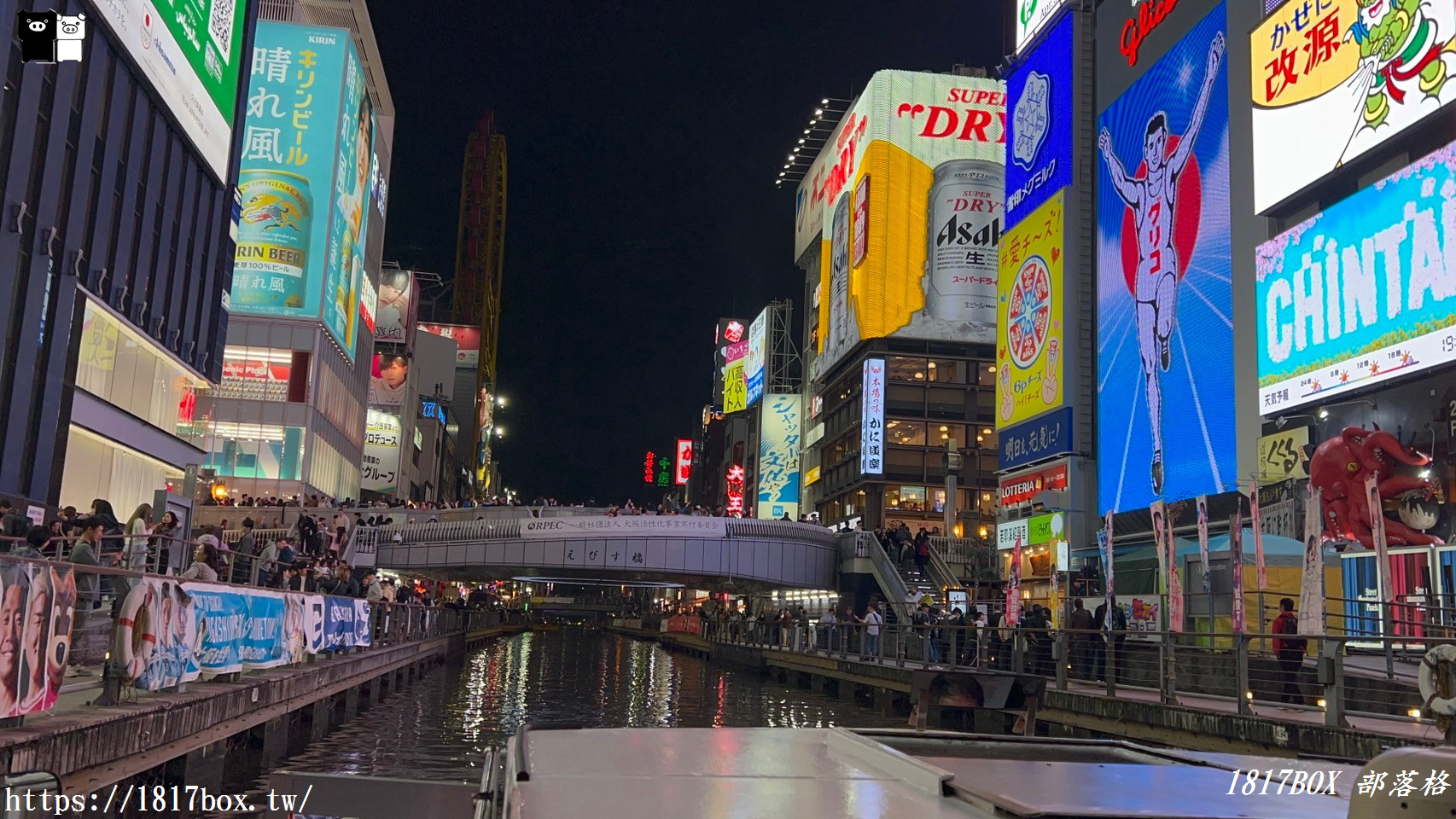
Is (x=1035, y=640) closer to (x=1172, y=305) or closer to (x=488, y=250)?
(x=1172, y=305)

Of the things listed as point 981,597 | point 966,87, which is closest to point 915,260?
point 966,87

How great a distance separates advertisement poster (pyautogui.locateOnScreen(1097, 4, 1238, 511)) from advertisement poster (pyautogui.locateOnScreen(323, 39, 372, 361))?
3977cm

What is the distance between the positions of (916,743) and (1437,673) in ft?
9.90

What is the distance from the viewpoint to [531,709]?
80.5ft

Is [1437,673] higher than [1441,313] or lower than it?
lower

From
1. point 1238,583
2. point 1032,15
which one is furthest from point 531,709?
point 1032,15

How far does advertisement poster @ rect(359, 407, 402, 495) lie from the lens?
314ft

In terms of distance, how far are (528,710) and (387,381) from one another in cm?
7852

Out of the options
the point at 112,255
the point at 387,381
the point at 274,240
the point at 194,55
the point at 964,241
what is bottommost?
the point at 112,255

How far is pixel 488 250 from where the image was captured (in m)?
167

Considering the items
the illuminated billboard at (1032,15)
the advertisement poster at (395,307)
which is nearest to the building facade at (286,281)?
the advertisement poster at (395,307)

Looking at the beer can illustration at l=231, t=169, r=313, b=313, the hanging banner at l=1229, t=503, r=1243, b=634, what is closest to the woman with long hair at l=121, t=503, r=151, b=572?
the hanging banner at l=1229, t=503, r=1243, b=634

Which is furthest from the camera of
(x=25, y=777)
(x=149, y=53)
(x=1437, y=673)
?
(x=149, y=53)

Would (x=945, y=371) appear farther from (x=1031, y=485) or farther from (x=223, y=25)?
(x=223, y=25)
